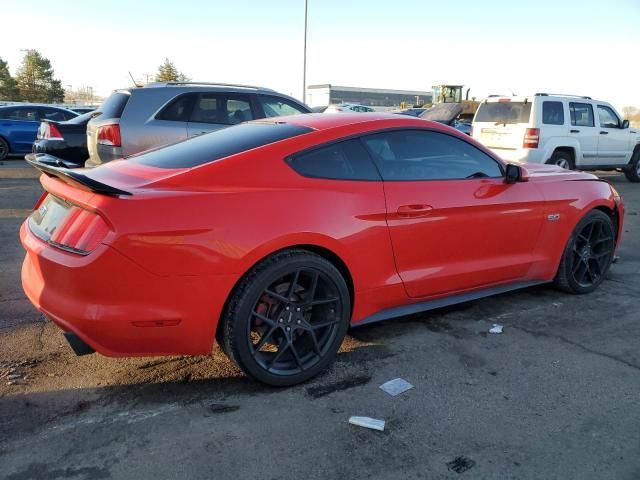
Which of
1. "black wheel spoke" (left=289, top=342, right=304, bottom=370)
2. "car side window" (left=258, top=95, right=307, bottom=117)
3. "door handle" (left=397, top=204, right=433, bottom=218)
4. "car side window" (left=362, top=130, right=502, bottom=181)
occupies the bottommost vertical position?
"black wheel spoke" (left=289, top=342, right=304, bottom=370)

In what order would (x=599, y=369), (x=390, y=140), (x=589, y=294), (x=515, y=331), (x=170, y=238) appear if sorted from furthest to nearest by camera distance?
(x=589, y=294), (x=515, y=331), (x=390, y=140), (x=599, y=369), (x=170, y=238)

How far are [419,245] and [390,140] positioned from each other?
2.40 ft

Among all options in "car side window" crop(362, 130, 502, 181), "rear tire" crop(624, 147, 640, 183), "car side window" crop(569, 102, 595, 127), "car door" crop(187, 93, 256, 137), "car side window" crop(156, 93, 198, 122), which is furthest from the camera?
"rear tire" crop(624, 147, 640, 183)

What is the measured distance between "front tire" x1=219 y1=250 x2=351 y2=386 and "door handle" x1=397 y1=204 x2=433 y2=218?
0.60 m

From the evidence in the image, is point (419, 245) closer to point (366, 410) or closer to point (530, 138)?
point (366, 410)

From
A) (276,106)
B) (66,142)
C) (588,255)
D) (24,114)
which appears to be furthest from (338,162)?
(24,114)

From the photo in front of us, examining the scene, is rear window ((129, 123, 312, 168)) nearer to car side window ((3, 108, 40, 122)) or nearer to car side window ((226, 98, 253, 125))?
car side window ((226, 98, 253, 125))

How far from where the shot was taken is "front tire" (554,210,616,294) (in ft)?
14.7

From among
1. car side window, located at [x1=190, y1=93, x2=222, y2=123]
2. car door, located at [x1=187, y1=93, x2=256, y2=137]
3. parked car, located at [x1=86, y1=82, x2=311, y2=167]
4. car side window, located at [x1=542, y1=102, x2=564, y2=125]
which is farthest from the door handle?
car side window, located at [x1=542, y1=102, x2=564, y2=125]

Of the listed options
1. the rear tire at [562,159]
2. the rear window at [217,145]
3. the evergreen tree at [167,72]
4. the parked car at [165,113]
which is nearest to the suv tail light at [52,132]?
the parked car at [165,113]

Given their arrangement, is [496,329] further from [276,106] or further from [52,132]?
[52,132]

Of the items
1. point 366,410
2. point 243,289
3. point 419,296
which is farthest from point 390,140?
point 366,410

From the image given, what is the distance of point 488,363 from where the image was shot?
11.0ft

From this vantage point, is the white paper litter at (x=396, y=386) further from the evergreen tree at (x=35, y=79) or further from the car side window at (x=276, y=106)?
the evergreen tree at (x=35, y=79)
